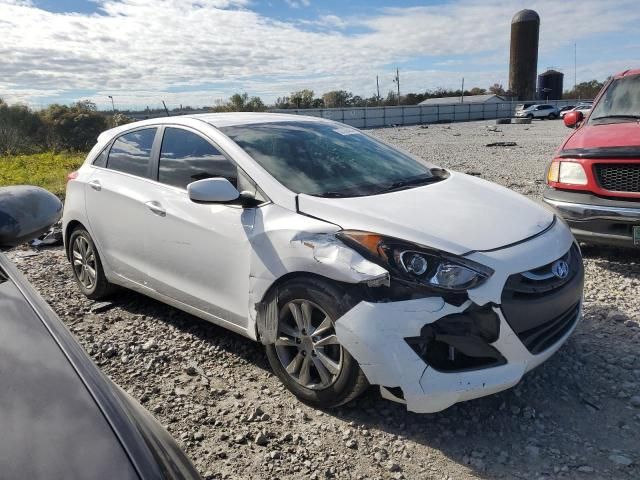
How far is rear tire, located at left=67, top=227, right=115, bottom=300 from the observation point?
4594 mm

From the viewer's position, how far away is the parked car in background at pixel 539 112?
47.4 metres

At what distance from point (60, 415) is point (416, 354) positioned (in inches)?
65.3

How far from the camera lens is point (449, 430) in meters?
2.83

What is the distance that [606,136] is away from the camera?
16.6 feet

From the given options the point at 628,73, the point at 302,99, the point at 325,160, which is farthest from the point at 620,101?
the point at 302,99

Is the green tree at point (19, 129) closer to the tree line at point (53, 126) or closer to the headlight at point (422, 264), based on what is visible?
the tree line at point (53, 126)

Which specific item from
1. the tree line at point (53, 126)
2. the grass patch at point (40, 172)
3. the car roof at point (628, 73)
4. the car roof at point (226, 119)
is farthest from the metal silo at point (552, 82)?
the car roof at point (226, 119)

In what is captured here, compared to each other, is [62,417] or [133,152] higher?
[133,152]

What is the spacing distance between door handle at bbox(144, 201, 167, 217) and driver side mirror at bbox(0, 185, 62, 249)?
1.50m

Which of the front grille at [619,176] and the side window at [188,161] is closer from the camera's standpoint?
the side window at [188,161]

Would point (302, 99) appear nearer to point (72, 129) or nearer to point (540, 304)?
point (72, 129)

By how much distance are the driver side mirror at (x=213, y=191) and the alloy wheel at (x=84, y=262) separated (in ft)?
6.15

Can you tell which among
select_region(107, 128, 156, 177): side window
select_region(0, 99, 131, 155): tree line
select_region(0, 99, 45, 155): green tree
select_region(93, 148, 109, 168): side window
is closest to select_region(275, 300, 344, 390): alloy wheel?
select_region(107, 128, 156, 177): side window

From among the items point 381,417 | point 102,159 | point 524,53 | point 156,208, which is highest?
point 524,53
